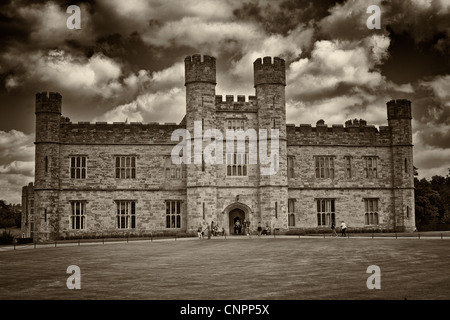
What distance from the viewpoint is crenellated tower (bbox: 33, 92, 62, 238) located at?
34875 millimetres

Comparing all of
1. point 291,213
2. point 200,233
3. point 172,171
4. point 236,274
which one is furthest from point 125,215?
point 236,274

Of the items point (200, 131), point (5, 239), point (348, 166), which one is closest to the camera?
point (5, 239)

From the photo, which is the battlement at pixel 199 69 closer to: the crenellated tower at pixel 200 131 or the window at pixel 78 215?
the crenellated tower at pixel 200 131

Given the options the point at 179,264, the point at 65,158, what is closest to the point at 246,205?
the point at 65,158

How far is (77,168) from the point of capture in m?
36.1

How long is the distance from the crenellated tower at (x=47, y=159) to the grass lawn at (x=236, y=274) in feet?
44.7

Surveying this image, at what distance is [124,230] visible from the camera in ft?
118

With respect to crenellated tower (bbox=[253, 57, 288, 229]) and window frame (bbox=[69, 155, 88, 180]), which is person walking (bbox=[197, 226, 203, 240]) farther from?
window frame (bbox=[69, 155, 88, 180])

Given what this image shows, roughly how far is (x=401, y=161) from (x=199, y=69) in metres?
18.2

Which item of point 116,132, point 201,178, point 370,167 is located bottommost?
point 201,178

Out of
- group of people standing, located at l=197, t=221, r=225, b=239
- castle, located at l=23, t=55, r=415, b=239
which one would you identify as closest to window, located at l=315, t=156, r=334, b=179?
castle, located at l=23, t=55, r=415, b=239

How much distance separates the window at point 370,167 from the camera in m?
39.4

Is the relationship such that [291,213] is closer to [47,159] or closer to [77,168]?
[77,168]

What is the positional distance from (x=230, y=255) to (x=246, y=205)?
1589 centimetres
